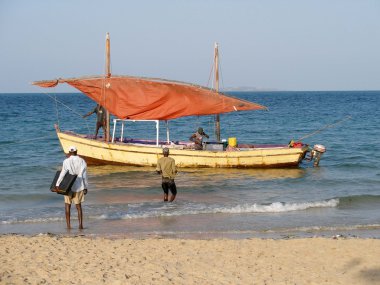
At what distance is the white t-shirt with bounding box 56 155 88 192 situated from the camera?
1213 centimetres

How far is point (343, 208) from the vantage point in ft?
52.5

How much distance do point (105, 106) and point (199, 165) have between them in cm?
420

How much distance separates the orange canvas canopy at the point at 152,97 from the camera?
2269 centimetres

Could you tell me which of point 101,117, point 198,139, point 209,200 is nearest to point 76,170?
point 209,200

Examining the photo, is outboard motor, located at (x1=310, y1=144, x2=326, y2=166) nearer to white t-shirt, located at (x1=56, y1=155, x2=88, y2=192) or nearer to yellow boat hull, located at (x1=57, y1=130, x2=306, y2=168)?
yellow boat hull, located at (x1=57, y1=130, x2=306, y2=168)

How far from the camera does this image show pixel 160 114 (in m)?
23.4

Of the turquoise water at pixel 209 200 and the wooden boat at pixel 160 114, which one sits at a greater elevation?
the wooden boat at pixel 160 114

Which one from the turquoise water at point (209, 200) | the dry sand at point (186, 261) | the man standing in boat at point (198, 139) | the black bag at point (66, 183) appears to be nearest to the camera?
the dry sand at point (186, 261)

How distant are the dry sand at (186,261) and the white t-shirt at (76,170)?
3.73ft

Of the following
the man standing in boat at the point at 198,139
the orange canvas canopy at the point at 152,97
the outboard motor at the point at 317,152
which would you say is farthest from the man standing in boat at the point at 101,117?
the outboard motor at the point at 317,152

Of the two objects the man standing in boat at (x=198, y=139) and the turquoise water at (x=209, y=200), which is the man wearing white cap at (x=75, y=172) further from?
the man standing in boat at (x=198, y=139)

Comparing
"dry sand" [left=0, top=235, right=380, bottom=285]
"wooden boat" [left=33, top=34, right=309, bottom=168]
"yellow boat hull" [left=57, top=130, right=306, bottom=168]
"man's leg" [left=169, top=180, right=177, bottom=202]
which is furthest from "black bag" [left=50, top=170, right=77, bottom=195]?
"yellow boat hull" [left=57, top=130, right=306, bottom=168]

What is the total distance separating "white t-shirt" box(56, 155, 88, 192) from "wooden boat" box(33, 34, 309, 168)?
384 inches

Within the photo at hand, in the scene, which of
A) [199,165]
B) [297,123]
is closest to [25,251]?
[199,165]
